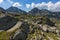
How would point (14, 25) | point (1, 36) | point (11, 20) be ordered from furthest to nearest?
point (11, 20), point (14, 25), point (1, 36)

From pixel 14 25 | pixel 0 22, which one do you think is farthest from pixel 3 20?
pixel 14 25

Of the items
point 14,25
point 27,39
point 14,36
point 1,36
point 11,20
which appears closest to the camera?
point 14,36

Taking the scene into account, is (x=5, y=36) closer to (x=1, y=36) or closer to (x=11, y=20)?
(x=1, y=36)

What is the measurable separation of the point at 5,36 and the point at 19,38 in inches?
547

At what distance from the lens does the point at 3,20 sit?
186 meters

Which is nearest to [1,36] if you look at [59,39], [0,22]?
[0,22]

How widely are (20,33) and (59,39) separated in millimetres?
74618

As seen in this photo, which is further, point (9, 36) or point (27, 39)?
point (27, 39)

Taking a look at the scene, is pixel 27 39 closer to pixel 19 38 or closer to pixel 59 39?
pixel 19 38

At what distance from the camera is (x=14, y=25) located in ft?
565

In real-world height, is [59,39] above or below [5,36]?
below

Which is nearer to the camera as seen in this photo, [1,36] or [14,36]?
[14,36]

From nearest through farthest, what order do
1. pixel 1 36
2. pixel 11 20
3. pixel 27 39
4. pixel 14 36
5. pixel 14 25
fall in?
pixel 14 36 → pixel 1 36 → pixel 27 39 → pixel 14 25 → pixel 11 20

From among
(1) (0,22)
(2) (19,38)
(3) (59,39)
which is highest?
(1) (0,22)
